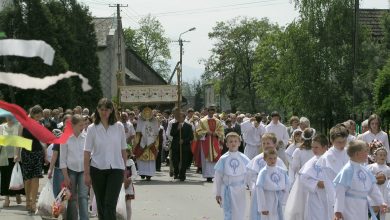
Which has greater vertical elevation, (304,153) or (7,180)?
(304,153)

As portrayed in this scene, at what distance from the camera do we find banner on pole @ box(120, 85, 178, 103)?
940 inches

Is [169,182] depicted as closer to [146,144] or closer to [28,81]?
[146,144]

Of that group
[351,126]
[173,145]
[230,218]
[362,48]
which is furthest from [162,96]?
[362,48]

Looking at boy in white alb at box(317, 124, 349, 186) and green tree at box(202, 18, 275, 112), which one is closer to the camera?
boy in white alb at box(317, 124, 349, 186)

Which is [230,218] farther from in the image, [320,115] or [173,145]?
[320,115]

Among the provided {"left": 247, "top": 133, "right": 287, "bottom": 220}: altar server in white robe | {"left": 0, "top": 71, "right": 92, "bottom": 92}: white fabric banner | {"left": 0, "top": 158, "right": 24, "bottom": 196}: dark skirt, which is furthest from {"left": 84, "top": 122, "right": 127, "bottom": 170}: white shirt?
{"left": 0, "top": 71, "right": 92, "bottom": 92}: white fabric banner

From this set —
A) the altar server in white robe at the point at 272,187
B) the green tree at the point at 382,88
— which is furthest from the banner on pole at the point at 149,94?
the altar server in white robe at the point at 272,187

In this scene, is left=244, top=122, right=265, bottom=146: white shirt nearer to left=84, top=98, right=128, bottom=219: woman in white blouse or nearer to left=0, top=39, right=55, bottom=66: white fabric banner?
left=84, top=98, right=128, bottom=219: woman in white blouse

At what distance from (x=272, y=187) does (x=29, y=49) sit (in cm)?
737

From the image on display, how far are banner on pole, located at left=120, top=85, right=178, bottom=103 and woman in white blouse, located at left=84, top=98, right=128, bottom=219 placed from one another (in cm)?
1385

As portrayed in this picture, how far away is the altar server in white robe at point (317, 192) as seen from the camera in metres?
10.7

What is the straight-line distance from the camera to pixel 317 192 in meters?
10.8

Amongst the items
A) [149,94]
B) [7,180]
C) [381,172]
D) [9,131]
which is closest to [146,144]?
[149,94]

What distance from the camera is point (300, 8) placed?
4944 centimetres
